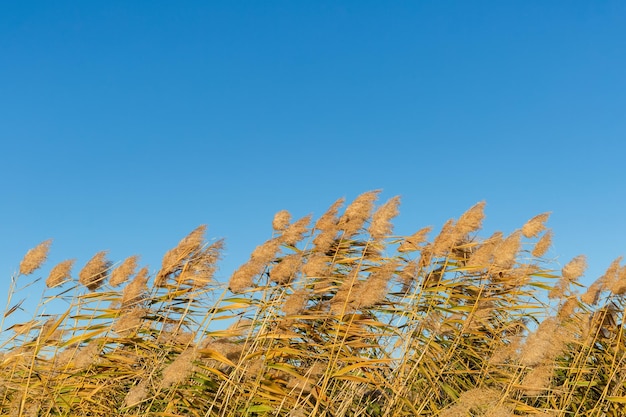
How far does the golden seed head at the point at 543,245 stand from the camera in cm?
446

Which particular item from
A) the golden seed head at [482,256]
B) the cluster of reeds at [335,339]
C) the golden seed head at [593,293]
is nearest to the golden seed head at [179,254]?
the cluster of reeds at [335,339]

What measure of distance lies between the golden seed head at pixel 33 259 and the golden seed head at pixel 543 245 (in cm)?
309

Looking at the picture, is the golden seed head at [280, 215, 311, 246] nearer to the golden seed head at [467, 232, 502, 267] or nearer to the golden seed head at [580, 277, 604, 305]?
the golden seed head at [467, 232, 502, 267]

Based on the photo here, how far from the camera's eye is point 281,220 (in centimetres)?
422

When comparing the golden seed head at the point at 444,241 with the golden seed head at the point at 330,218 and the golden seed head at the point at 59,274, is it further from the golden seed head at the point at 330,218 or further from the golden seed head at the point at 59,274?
the golden seed head at the point at 59,274

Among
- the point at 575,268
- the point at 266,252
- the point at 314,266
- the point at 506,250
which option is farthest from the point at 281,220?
the point at 575,268

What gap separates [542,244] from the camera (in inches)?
177

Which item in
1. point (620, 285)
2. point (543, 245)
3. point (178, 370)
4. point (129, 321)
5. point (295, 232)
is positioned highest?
point (543, 245)

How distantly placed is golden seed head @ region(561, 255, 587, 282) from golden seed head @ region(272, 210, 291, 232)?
1770 millimetres

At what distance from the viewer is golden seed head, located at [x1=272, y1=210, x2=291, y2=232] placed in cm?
421

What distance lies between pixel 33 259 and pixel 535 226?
3.14 metres

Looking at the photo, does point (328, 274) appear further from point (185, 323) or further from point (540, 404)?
point (540, 404)

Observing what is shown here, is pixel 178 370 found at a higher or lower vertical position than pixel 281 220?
lower

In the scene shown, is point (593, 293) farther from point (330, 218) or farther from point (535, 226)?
point (330, 218)
